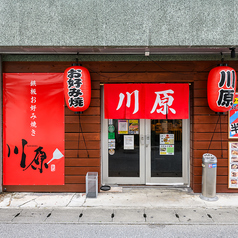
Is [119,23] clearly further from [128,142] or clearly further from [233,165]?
[233,165]

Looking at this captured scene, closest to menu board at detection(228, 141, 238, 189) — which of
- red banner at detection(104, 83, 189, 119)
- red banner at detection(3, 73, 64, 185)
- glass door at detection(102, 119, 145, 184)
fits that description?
red banner at detection(104, 83, 189, 119)

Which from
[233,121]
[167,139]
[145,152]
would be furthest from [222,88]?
[145,152]

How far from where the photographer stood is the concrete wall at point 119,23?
4883mm

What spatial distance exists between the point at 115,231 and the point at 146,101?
11.9 feet

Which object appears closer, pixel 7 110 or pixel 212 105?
pixel 212 105

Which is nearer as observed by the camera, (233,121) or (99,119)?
(233,121)

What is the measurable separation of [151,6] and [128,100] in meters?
2.62

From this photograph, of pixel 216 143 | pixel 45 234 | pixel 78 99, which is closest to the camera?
pixel 45 234

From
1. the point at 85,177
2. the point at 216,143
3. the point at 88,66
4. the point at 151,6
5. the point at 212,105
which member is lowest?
the point at 85,177

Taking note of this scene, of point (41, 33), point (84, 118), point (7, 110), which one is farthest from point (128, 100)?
point (7, 110)

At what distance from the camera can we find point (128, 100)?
6102 millimetres

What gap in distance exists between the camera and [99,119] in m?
6.13

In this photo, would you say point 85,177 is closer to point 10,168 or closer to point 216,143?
point 10,168

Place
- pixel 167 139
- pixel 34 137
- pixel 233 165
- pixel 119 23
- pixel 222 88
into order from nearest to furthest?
pixel 119 23
pixel 222 88
pixel 233 165
pixel 34 137
pixel 167 139
